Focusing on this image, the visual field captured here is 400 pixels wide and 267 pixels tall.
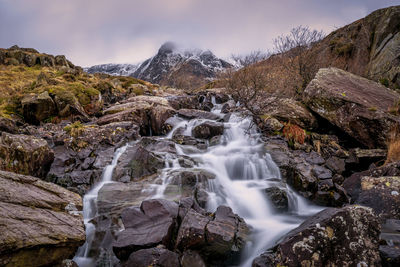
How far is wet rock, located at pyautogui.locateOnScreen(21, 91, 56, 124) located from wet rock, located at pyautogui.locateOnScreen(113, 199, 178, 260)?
10.2m

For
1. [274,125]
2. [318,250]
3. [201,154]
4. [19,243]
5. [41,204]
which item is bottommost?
[318,250]

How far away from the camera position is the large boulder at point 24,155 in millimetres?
5977

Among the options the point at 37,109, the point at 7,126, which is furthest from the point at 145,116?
the point at 7,126

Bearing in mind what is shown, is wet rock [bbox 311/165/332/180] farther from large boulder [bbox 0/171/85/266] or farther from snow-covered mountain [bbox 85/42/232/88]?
snow-covered mountain [bbox 85/42/232/88]

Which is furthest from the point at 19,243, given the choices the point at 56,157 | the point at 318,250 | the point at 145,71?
the point at 145,71

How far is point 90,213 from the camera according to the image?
17.0ft

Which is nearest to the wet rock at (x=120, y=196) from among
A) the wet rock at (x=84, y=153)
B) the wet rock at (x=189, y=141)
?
the wet rock at (x=84, y=153)

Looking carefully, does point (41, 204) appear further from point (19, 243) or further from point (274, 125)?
point (274, 125)

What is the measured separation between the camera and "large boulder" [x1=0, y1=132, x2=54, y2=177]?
5977 millimetres

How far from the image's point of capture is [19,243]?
9.31ft

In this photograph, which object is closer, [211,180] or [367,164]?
[211,180]

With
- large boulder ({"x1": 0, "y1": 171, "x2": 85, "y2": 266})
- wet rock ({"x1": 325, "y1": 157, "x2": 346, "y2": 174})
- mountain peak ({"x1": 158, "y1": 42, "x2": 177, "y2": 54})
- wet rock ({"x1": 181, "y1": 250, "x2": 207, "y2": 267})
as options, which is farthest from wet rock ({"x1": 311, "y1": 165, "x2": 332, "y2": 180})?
mountain peak ({"x1": 158, "y1": 42, "x2": 177, "y2": 54})

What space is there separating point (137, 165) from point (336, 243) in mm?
5724

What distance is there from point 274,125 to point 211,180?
519 cm
